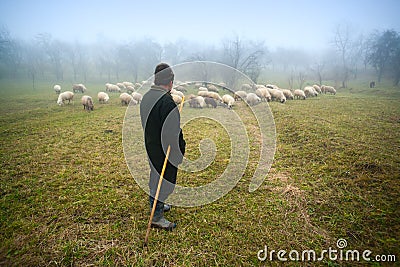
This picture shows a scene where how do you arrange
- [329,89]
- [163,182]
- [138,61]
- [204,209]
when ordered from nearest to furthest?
[163,182] < [204,209] < [329,89] < [138,61]

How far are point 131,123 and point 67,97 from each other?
379 inches

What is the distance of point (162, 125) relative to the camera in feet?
10.0

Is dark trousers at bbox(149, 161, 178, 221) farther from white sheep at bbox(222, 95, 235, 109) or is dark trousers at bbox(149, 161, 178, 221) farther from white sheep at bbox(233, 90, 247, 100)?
white sheep at bbox(222, 95, 235, 109)

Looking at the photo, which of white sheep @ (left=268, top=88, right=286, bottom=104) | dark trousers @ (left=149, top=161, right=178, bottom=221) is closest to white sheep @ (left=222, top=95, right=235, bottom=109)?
white sheep @ (left=268, top=88, right=286, bottom=104)

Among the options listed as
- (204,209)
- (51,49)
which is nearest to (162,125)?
(204,209)

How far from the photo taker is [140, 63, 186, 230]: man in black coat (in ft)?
9.87

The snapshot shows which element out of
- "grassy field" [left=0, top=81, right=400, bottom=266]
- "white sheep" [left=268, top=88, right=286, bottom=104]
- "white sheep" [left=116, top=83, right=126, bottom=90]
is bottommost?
"grassy field" [left=0, top=81, right=400, bottom=266]

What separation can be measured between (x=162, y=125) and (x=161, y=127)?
0.15 feet

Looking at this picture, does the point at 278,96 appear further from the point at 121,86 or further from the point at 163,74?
the point at 121,86

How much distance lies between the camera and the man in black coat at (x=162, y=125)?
3.01 meters

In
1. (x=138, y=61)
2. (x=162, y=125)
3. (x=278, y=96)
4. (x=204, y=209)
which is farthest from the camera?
(x=138, y=61)

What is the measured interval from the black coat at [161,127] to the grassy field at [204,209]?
1.22 metres

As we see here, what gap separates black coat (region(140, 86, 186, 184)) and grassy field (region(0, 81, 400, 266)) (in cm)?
122

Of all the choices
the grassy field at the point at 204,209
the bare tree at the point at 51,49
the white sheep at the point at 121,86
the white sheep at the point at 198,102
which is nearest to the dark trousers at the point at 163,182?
the grassy field at the point at 204,209
